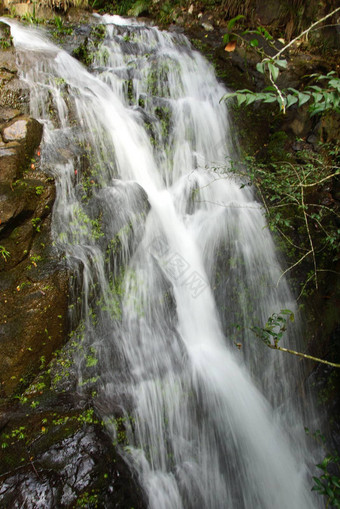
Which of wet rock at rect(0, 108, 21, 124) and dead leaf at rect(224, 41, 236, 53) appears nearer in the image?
wet rock at rect(0, 108, 21, 124)

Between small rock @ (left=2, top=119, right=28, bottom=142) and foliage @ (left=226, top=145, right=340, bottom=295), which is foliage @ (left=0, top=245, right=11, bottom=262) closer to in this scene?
small rock @ (left=2, top=119, right=28, bottom=142)

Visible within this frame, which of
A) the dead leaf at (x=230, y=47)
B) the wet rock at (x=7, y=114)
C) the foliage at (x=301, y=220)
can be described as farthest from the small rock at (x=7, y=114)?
the dead leaf at (x=230, y=47)

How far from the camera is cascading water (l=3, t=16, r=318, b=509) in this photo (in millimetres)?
3104

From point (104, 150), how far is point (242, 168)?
232cm

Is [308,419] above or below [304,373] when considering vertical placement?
below

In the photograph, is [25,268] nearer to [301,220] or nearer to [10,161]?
[10,161]

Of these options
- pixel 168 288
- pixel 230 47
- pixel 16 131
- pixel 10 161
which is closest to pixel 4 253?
pixel 10 161

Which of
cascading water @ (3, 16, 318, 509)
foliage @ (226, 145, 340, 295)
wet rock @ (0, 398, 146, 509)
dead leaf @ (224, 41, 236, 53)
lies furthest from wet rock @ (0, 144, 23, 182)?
dead leaf @ (224, 41, 236, 53)

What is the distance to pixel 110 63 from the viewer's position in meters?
5.91

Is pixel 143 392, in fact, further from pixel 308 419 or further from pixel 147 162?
pixel 147 162

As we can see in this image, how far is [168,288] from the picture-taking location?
3895 millimetres

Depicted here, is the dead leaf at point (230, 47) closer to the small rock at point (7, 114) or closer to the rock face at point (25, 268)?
the small rock at point (7, 114)

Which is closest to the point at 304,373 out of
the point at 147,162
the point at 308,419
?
the point at 308,419

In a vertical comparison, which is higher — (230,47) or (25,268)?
(230,47)
